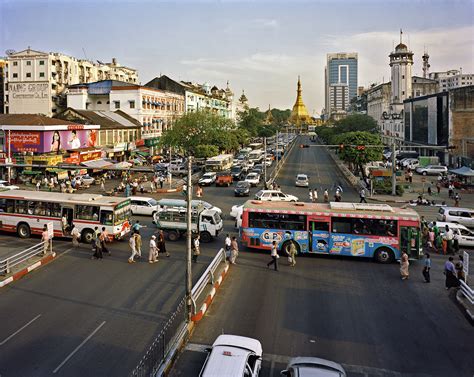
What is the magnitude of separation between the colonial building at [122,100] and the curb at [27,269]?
5130 cm

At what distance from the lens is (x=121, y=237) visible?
23.6 metres

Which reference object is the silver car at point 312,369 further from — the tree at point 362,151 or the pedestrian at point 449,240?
the tree at point 362,151

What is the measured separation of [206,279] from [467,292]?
357 inches

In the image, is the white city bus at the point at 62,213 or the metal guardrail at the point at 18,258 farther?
the white city bus at the point at 62,213

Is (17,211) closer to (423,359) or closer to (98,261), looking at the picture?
(98,261)

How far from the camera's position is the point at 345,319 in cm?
1425

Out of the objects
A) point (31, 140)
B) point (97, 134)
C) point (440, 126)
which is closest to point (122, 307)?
point (31, 140)

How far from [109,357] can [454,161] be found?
5895 centimetres

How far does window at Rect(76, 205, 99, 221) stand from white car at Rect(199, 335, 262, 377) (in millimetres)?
13932

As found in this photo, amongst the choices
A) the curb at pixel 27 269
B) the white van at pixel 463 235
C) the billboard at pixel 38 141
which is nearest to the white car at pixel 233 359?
the curb at pixel 27 269

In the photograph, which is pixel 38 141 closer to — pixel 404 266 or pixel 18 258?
pixel 18 258

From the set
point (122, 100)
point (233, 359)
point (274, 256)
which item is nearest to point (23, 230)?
point (274, 256)

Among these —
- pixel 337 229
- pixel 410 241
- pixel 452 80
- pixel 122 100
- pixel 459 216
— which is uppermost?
pixel 452 80

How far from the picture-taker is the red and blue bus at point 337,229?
797 inches
